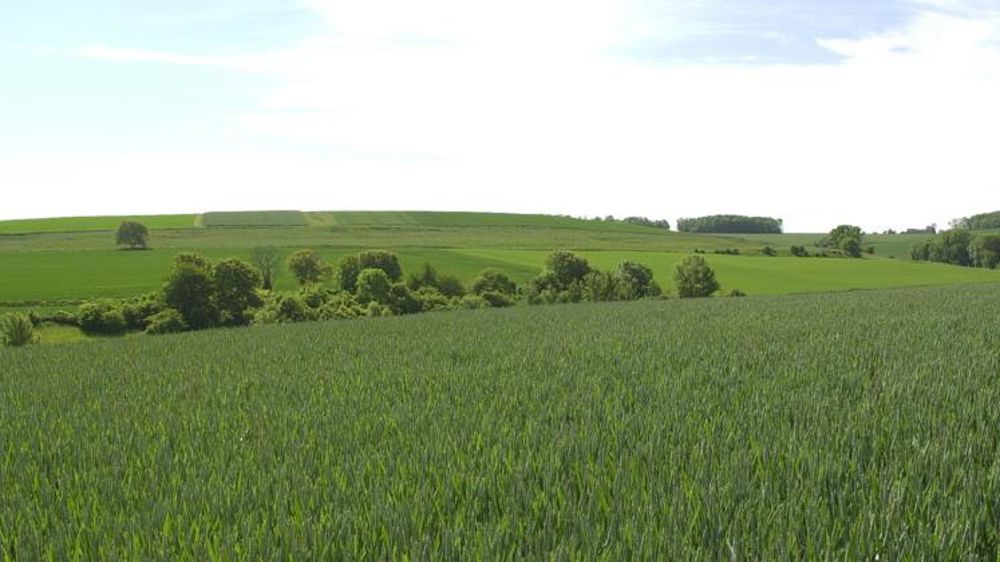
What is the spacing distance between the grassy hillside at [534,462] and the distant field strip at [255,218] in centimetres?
12596

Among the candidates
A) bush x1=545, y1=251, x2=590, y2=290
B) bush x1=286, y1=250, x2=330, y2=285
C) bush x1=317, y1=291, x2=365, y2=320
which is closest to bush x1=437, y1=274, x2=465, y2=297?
bush x1=545, y1=251, x2=590, y2=290

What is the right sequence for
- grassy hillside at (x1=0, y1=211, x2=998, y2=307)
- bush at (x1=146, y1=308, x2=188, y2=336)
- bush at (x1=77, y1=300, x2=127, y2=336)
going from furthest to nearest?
grassy hillside at (x1=0, y1=211, x2=998, y2=307), bush at (x1=77, y1=300, x2=127, y2=336), bush at (x1=146, y1=308, x2=188, y2=336)

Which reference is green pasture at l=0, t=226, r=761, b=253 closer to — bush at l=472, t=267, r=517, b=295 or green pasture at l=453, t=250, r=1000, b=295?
green pasture at l=453, t=250, r=1000, b=295

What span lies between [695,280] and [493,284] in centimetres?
1713

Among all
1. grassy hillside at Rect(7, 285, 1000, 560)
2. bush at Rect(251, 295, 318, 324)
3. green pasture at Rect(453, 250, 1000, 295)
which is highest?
grassy hillside at Rect(7, 285, 1000, 560)

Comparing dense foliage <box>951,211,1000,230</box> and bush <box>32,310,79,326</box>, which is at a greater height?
dense foliage <box>951,211,1000,230</box>

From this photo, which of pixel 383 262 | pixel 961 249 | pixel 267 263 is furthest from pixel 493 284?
pixel 961 249

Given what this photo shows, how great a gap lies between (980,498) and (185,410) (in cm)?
734

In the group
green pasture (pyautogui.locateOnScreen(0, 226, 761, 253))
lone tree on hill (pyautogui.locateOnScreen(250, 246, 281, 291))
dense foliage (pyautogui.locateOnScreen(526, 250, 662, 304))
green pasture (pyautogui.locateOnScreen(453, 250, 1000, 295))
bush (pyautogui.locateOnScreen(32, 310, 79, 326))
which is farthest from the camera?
green pasture (pyautogui.locateOnScreen(0, 226, 761, 253))

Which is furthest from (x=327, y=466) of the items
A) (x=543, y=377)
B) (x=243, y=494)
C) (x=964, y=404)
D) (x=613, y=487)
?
(x=964, y=404)

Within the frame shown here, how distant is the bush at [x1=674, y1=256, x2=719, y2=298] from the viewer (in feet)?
195

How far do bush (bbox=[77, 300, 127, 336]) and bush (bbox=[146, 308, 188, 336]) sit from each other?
2236 millimetres

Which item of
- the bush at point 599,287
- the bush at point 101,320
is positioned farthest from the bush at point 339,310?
the bush at point 599,287

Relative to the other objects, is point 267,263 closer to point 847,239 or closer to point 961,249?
point 847,239
